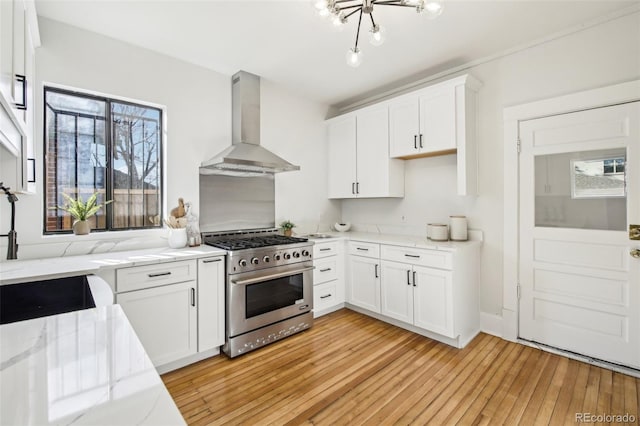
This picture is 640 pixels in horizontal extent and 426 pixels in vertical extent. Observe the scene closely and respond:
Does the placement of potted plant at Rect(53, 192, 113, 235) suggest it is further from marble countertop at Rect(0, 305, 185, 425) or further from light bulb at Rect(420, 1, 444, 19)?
light bulb at Rect(420, 1, 444, 19)

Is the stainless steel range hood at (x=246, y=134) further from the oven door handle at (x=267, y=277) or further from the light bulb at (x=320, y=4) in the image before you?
the light bulb at (x=320, y=4)

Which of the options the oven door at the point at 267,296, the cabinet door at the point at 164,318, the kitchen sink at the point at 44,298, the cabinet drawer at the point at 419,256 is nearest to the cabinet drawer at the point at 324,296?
the oven door at the point at 267,296

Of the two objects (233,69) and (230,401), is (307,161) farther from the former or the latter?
(230,401)

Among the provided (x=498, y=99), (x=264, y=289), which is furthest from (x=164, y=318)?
(x=498, y=99)

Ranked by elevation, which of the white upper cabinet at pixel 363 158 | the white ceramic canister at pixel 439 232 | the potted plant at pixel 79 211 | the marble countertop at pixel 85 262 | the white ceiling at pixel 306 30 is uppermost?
the white ceiling at pixel 306 30

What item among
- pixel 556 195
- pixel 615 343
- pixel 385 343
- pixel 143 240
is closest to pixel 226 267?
pixel 143 240

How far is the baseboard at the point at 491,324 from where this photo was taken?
9.94 feet

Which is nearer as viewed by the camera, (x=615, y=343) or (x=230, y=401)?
(x=230, y=401)

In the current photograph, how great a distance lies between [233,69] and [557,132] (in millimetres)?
3240

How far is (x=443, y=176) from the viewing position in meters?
3.44

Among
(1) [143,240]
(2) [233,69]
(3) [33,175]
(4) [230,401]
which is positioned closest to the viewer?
(4) [230,401]

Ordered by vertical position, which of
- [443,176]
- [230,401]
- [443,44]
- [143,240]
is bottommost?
[230,401]

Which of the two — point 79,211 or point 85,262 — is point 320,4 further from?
point 79,211

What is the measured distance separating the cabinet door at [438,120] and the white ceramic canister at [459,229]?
0.75 meters
